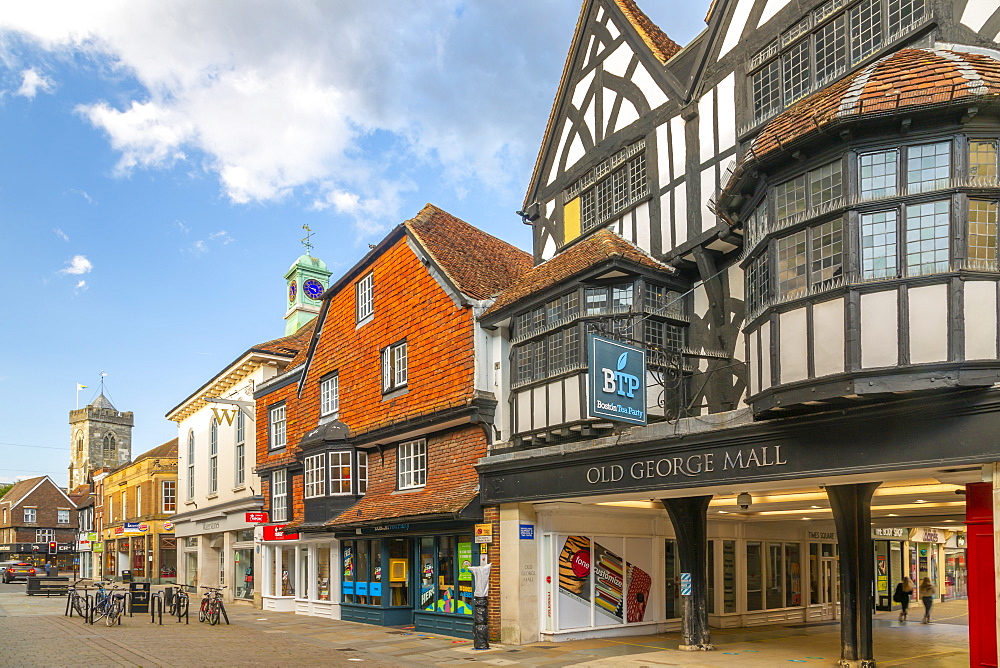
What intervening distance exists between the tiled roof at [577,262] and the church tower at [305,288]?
74.4 feet

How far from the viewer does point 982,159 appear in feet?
33.4

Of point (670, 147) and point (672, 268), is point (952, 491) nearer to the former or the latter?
point (672, 268)

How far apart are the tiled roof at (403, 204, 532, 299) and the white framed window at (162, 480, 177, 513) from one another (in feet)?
103

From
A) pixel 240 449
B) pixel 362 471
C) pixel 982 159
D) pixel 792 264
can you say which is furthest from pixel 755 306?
pixel 240 449

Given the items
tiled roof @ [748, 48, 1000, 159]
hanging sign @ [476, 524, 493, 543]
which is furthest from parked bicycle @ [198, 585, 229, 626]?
tiled roof @ [748, 48, 1000, 159]

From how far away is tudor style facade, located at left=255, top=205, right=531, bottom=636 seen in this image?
63.3 ft

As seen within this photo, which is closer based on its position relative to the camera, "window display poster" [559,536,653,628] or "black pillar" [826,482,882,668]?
"black pillar" [826,482,882,668]

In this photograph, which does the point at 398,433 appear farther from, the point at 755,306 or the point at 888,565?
the point at 888,565

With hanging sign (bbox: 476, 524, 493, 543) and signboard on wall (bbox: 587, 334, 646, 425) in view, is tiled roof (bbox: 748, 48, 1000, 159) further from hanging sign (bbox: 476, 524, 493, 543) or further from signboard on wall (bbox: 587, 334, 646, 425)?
hanging sign (bbox: 476, 524, 493, 543)

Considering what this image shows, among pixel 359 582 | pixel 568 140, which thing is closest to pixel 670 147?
pixel 568 140

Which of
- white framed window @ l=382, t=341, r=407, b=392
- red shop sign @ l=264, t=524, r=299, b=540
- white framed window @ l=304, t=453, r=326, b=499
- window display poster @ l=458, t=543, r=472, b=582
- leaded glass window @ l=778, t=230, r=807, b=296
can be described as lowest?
red shop sign @ l=264, t=524, r=299, b=540

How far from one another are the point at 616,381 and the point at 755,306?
8.00ft

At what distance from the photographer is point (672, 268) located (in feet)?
51.7

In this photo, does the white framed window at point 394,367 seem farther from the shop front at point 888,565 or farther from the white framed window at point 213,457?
the white framed window at point 213,457
